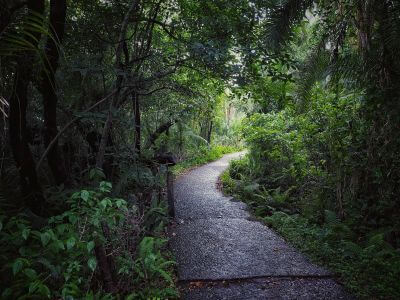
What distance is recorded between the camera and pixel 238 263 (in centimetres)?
496

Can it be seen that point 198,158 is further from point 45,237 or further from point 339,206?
point 45,237

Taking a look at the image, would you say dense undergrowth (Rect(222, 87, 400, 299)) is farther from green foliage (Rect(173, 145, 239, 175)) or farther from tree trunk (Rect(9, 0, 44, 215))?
green foliage (Rect(173, 145, 239, 175))

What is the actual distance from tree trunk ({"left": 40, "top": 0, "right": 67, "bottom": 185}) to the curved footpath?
252 cm

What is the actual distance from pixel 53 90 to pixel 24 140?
2.30 ft

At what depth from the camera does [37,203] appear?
3.93m

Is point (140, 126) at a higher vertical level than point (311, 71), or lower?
lower

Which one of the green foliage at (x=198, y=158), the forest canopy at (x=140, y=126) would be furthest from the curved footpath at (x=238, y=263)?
the green foliage at (x=198, y=158)

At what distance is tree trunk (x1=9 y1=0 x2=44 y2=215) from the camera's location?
317 centimetres

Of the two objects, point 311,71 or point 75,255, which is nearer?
point 75,255

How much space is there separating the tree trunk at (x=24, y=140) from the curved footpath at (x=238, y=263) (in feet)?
7.83

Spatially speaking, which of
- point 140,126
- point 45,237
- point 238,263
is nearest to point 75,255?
point 45,237

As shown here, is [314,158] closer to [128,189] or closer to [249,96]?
[249,96]

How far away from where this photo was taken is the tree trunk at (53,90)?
12.3 feet

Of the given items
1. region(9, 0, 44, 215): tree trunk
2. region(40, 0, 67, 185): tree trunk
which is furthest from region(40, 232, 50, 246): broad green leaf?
region(40, 0, 67, 185): tree trunk
